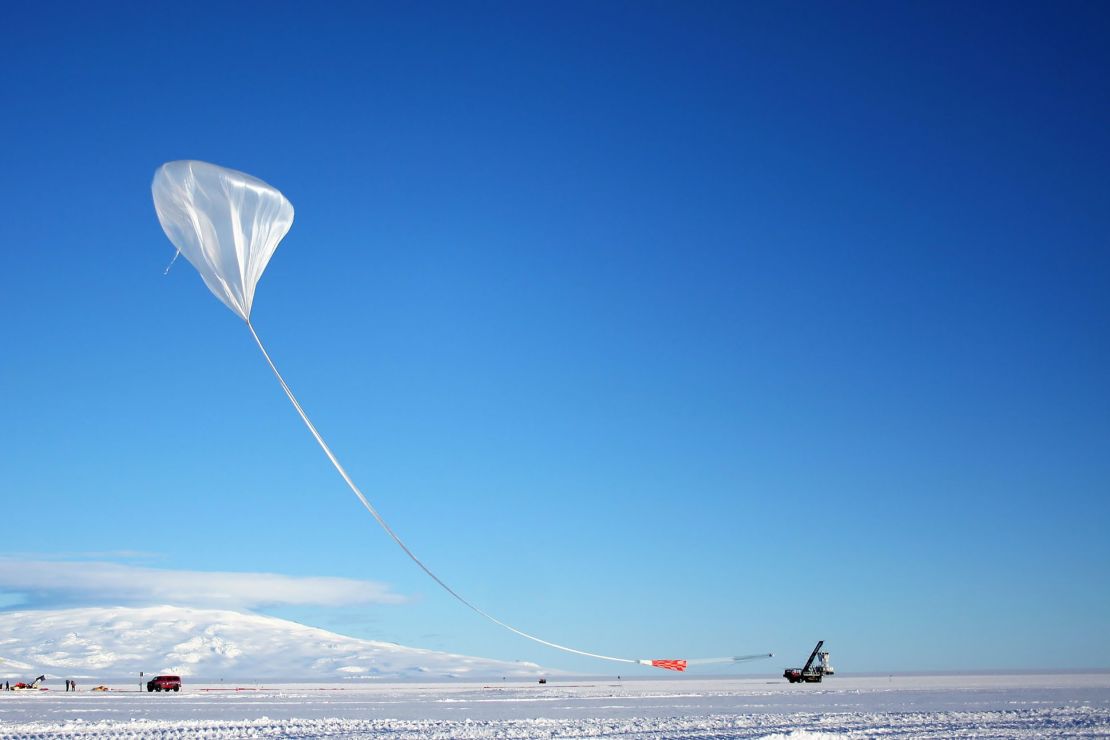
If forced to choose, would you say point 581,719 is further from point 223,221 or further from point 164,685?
point 164,685

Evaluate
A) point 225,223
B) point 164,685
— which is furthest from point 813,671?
point 225,223

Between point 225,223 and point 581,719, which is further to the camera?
point 581,719

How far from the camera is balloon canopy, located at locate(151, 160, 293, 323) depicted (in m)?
16.0

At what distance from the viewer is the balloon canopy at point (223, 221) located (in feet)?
52.6

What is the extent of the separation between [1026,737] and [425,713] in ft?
58.1

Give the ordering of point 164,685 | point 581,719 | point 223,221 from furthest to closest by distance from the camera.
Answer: point 164,685 < point 581,719 < point 223,221

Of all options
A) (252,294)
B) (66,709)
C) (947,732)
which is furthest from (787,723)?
(66,709)

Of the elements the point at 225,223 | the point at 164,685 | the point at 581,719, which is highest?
the point at 225,223

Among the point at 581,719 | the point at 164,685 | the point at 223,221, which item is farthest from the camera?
the point at 164,685

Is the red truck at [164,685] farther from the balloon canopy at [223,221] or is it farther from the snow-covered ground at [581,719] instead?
the balloon canopy at [223,221]

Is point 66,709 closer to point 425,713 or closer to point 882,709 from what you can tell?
point 425,713

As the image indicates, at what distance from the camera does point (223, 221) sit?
642 inches

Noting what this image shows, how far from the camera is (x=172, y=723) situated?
2717cm

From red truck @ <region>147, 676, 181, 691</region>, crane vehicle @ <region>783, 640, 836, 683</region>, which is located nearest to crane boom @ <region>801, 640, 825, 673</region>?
crane vehicle @ <region>783, 640, 836, 683</region>
